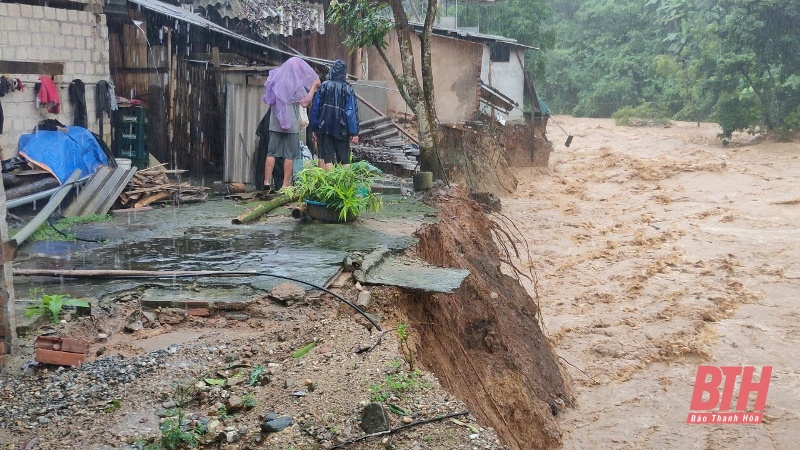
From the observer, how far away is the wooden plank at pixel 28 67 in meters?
4.45

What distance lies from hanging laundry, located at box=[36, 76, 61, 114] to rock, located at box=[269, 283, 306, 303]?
216 inches

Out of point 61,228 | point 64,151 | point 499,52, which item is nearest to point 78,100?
point 64,151

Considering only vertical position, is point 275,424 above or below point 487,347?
above

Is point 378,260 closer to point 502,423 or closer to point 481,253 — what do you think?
point 502,423

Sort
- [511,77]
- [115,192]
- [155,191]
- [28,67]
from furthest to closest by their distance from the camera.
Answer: [511,77], [155,191], [115,192], [28,67]

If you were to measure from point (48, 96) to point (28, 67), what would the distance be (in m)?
5.39

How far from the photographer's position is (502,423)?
21.5ft

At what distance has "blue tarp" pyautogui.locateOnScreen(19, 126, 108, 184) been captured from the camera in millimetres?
8984

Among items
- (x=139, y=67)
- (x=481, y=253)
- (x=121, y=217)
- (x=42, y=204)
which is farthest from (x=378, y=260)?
(x=139, y=67)

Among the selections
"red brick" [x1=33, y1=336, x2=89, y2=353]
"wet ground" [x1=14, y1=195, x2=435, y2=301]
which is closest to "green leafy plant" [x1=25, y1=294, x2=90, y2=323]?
"wet ground" [x1=14, y1=195, x2=435, y2=301]

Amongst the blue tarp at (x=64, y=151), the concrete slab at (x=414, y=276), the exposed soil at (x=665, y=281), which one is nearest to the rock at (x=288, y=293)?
the concrete slab at (x=414, y=276)

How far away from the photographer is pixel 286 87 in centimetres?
972

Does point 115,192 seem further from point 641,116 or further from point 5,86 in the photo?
point 641,116

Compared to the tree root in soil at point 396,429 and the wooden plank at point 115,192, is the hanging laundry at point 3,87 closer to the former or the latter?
the wooden plank at point 115,192
